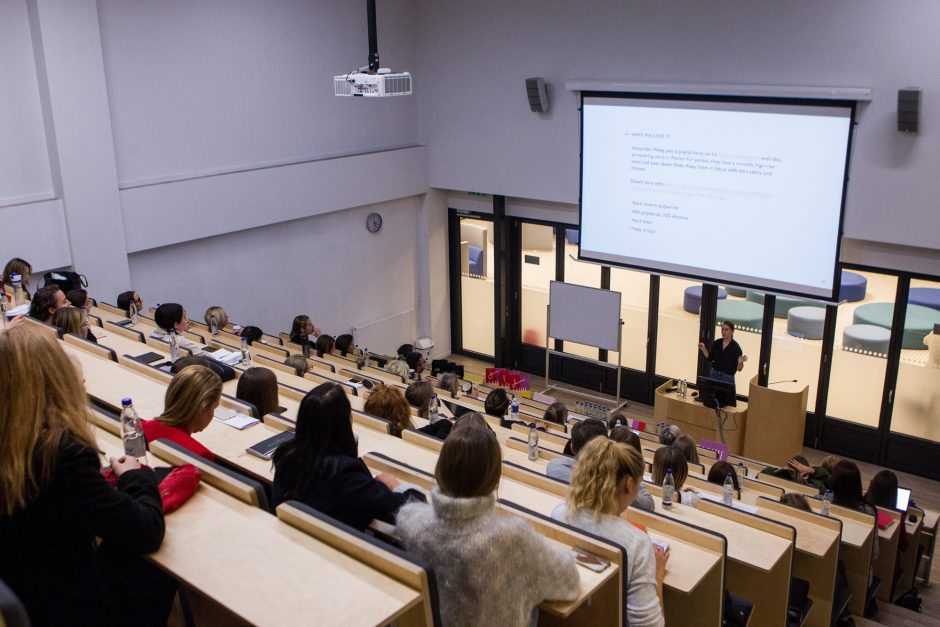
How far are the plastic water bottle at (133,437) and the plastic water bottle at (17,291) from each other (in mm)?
4271

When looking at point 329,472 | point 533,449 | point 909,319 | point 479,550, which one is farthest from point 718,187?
point 479,550

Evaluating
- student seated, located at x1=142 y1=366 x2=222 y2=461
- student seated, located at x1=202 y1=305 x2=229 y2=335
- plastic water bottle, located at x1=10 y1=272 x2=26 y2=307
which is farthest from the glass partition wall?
student seated, located at x1=142 y1=366 x2=222 y2=461

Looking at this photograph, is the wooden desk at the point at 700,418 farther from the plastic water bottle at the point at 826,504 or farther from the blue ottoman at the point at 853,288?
the plastic water bottle at the point at 826,504

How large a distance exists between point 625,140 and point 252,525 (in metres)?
8.01

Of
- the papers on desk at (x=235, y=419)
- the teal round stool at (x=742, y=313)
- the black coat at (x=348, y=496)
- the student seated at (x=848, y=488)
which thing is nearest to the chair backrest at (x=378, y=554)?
the black coat at (x=348, y=496)

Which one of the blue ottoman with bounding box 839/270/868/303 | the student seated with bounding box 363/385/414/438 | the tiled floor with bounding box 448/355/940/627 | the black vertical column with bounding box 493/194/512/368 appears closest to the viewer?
the student seated with bounding box 363/385/414/438

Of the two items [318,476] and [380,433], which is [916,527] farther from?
[318,476]

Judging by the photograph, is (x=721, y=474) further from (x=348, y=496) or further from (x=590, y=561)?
(x=348, y=496)

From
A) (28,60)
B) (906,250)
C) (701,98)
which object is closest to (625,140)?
(701,98)

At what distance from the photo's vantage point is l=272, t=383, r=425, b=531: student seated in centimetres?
283

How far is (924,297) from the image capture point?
8461mm

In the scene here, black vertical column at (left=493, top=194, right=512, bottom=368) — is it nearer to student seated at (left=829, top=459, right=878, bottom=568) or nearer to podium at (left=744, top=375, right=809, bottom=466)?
podium at (left=744, top=375, right=809, bottom=466)

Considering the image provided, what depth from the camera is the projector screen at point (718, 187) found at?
8430 mm

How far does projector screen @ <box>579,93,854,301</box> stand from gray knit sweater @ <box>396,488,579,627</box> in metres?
6.94
